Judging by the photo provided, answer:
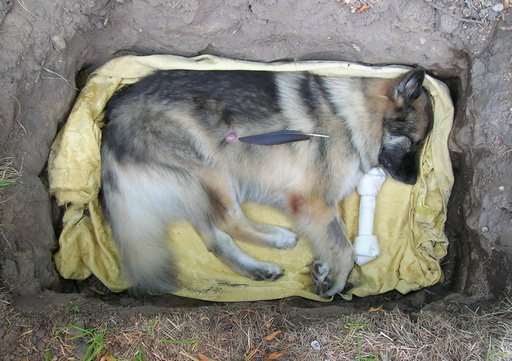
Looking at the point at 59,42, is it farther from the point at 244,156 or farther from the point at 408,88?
the point at 408,88

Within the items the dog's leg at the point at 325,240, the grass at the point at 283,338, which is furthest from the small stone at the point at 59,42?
the dog's leg at the point at 325,240

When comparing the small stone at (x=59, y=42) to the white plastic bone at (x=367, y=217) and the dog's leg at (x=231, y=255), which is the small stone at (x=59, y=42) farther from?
the white plastic bone at (x=367, y=217)

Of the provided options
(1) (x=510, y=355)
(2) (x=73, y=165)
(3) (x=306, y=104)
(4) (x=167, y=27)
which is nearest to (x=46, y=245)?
(2) (x=73, y=165)

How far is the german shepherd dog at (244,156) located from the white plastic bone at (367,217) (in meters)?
0.07

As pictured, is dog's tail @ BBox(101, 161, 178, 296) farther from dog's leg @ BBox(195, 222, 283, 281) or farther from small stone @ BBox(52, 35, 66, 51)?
small stone @ BBox(52, 35, 66, 51)

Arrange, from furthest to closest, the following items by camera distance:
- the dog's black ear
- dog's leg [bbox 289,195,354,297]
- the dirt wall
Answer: dog's leg [bbox 289,195,354,297] < the dog's black ear < the dirt wall

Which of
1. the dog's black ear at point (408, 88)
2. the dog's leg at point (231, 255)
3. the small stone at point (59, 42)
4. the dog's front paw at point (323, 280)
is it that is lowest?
the dog's front paw at point (323, 280)

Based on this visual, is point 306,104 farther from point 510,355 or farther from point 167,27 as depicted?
point 510,355

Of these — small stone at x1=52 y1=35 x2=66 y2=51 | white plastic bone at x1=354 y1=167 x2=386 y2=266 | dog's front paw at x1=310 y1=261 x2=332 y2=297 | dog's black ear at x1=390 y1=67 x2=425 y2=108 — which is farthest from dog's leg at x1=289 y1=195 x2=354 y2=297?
small stone at x1=52 y1=35 x2=66 y2=51

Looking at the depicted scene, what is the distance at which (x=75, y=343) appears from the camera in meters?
2.53

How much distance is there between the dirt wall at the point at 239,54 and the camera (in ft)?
9.15

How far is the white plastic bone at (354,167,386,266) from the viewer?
3297mm

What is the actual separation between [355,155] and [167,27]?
143cm

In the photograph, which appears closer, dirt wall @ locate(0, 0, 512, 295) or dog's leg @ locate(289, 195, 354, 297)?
dirt wall @ locate(0, 0, 512, 295)
